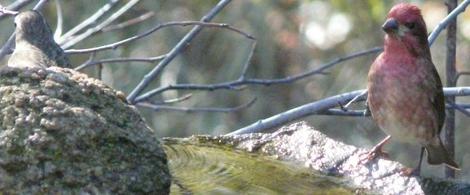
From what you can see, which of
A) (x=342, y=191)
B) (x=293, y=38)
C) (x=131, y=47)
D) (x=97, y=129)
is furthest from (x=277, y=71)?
(x=97, y=129)

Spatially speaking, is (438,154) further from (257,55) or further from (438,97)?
(257,55)

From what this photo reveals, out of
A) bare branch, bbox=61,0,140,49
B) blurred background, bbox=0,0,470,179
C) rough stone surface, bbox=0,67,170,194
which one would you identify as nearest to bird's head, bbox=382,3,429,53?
bare branch, bbox=61,0,140,49

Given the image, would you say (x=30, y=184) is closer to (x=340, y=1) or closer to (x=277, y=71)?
(x=340, y=1)

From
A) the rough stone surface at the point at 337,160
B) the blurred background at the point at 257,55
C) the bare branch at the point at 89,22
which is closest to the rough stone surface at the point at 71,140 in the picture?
the rough stone surface at the point at 337,160

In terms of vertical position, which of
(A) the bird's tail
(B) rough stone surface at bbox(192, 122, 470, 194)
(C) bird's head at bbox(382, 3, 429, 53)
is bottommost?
(A) the bird's tail

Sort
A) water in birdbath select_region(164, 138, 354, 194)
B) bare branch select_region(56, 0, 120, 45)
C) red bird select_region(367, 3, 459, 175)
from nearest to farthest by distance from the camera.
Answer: water in birdbath select_region(164, 138, 354, 194), red bird select_region(367, 3, 459, 175), bare branch select_region(56, 0, 120, 45)

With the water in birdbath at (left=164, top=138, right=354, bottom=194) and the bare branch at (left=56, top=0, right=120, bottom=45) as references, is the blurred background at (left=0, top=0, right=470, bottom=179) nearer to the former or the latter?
the bare branch at (left=56, top=0, right=120, bottom=45)

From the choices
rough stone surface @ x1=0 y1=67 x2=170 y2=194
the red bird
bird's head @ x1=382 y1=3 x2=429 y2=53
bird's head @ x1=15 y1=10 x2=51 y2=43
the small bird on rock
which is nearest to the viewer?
rough stone surface @ x1=0 y1=67 x2=170 y2=194
